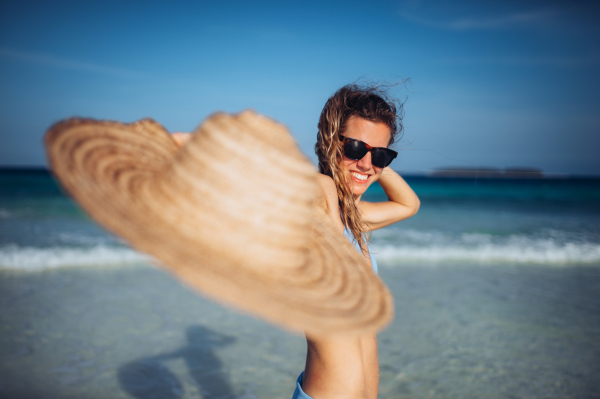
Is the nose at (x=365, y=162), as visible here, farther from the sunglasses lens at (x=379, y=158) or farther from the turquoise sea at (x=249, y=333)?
the turquoise sea at (x=249, y=333)

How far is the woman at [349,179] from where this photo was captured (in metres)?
1.78

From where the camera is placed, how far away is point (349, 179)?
2.26 metres

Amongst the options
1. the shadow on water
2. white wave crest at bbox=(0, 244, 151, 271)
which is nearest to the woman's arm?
the shadow on water

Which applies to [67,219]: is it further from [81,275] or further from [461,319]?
[461,319]

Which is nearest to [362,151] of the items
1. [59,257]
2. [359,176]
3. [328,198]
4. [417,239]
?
[359,176]

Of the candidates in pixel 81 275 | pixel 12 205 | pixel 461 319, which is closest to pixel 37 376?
pixel 81 275

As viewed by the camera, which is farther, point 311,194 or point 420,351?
point 420,351

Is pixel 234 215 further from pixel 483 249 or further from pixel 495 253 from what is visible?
pixel 483 249

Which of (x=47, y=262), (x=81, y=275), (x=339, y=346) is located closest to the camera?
(x=339, y=346)

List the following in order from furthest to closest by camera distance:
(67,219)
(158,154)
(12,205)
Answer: (12,205), (67,219), (158,154)

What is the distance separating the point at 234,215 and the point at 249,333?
13.0 ft

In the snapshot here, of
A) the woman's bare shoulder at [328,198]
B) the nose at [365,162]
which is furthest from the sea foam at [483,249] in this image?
the woman's bare shoulder at [328,198]

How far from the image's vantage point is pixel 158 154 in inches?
57.5

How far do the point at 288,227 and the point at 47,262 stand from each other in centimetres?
792
